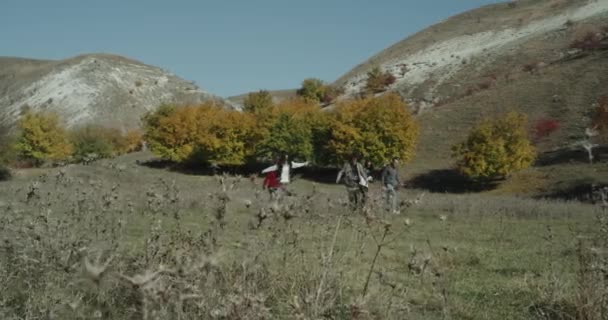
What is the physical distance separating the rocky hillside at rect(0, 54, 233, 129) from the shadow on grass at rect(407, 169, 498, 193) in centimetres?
5654

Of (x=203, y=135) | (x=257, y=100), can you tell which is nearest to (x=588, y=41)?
(x=257, y=100)

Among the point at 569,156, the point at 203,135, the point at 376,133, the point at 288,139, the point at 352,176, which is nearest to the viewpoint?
the point at 352,176

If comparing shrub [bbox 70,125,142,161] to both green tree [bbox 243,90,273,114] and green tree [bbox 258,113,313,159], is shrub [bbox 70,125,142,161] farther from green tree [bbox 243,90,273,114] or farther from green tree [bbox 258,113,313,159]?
green tree [bbox 258,113,313,159]

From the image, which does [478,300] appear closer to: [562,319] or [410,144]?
[562,319]

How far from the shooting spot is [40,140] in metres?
56.6

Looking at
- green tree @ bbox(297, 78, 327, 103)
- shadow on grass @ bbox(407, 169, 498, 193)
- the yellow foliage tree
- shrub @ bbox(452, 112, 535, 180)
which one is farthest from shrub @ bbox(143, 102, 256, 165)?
green tree @ bbox(297, 78, 327, 103)

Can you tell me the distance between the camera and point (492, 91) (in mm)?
52688

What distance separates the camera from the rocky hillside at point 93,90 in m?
84.4

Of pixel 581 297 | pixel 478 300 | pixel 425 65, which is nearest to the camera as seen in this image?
pixel 581 297

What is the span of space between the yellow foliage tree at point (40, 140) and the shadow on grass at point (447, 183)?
36.0 m

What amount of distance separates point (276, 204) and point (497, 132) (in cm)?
3493

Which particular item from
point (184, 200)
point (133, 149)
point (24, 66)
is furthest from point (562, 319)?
point (24, 66)

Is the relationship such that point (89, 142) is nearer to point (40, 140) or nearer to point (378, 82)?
point (40, 140)

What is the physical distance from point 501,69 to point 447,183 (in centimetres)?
3508
